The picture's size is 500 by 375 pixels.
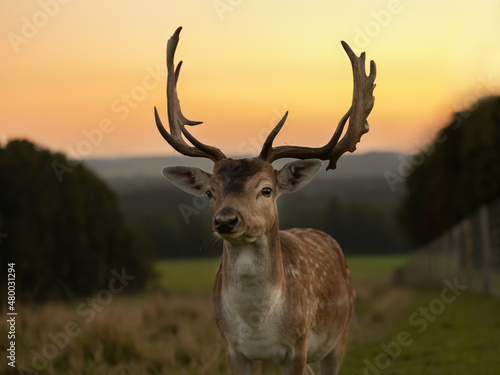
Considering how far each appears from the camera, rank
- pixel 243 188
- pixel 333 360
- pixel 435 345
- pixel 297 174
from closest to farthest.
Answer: pixel 243 188, pixel 297 174, pixel 333 360, pixel 435 345

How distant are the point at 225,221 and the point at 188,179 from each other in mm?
1227

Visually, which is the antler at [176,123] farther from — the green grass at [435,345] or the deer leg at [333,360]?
the green grass at [435,345]

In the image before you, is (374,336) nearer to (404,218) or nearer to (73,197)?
(73,197)

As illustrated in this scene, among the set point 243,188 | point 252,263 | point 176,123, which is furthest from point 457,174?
point 243,188

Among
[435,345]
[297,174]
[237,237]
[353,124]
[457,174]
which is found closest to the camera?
[237,237]

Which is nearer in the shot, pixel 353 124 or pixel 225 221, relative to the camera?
pixel 225 221

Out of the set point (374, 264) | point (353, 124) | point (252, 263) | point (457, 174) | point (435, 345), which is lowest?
point (374, 264)

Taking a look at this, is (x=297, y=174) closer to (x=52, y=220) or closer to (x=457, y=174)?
(x=52, y=220)

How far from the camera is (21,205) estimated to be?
20656mm

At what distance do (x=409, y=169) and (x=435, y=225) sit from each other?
17.4ft

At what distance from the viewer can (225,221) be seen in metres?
5.23

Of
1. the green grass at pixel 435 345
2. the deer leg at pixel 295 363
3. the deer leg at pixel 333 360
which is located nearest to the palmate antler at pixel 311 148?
the deer leg at pixel 295 363

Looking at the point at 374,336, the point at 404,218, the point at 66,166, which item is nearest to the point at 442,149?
the point at 404,218

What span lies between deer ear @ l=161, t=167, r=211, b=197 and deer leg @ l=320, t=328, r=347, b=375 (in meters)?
2.31
